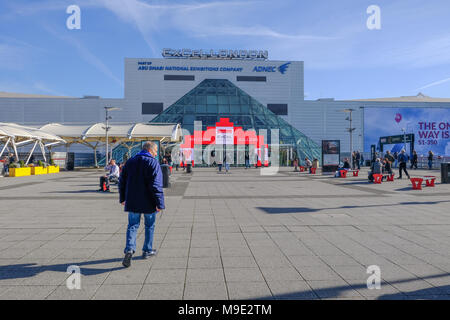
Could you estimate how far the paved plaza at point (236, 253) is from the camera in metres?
3.31

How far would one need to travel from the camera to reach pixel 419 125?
5138 centimetres

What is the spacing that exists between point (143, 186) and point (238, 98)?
43129 millimetres

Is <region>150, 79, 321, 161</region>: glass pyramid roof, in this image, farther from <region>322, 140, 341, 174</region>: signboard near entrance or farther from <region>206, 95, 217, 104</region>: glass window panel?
<region>322, 140, 341, 174</region>: signboard near entrance

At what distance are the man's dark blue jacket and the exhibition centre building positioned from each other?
43.0 m

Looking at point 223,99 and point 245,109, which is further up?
point 223,99

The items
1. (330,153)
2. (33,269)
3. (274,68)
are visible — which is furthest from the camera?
(274,68)

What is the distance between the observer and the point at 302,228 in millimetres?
6227

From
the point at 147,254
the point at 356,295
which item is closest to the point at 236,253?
the point at 147,254

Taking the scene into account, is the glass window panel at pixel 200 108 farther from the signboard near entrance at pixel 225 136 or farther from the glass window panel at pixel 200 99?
the signboard near entrance at pixel 225 136

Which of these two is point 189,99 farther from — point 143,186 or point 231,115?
point 143,186

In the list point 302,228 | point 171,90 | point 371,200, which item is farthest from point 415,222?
point 171,90

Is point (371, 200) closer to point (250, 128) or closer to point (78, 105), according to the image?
point (250, 128)

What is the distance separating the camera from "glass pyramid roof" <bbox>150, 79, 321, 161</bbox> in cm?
4134

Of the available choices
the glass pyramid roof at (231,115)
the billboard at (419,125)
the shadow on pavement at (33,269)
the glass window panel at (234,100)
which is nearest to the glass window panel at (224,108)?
the glass pyramid roof at (231,115)
